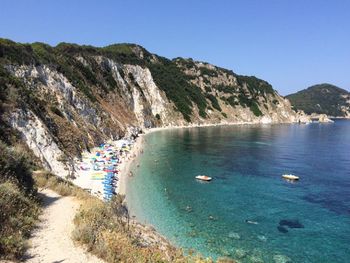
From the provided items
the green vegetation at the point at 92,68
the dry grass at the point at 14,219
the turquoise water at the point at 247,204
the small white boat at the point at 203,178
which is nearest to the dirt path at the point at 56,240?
the dry grass at the point at 14,219

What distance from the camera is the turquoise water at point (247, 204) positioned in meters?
29.5

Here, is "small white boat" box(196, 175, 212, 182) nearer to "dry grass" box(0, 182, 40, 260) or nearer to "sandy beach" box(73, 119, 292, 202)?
"sandy beach" box(73, 119, 292, 202)

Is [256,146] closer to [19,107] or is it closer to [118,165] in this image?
Answer: [118,165]

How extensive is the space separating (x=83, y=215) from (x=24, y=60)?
66629mm

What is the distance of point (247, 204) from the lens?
138 feet

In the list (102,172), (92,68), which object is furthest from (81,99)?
(92,68)

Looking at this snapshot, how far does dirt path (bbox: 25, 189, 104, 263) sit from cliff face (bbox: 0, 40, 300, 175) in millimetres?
25210

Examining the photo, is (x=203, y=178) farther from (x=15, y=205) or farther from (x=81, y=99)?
(x=81, y=99)

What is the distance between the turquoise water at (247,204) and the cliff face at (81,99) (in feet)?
48.8

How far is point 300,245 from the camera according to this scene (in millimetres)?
29891

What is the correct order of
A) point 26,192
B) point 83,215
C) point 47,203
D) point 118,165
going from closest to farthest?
1. point 83,215
2. point 26,192
3. point 47,203
4. point 118,165

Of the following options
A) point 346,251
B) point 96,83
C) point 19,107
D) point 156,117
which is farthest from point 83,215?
point 156,117

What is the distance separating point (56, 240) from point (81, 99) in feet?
253

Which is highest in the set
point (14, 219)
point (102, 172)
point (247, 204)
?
point (14, 219)
